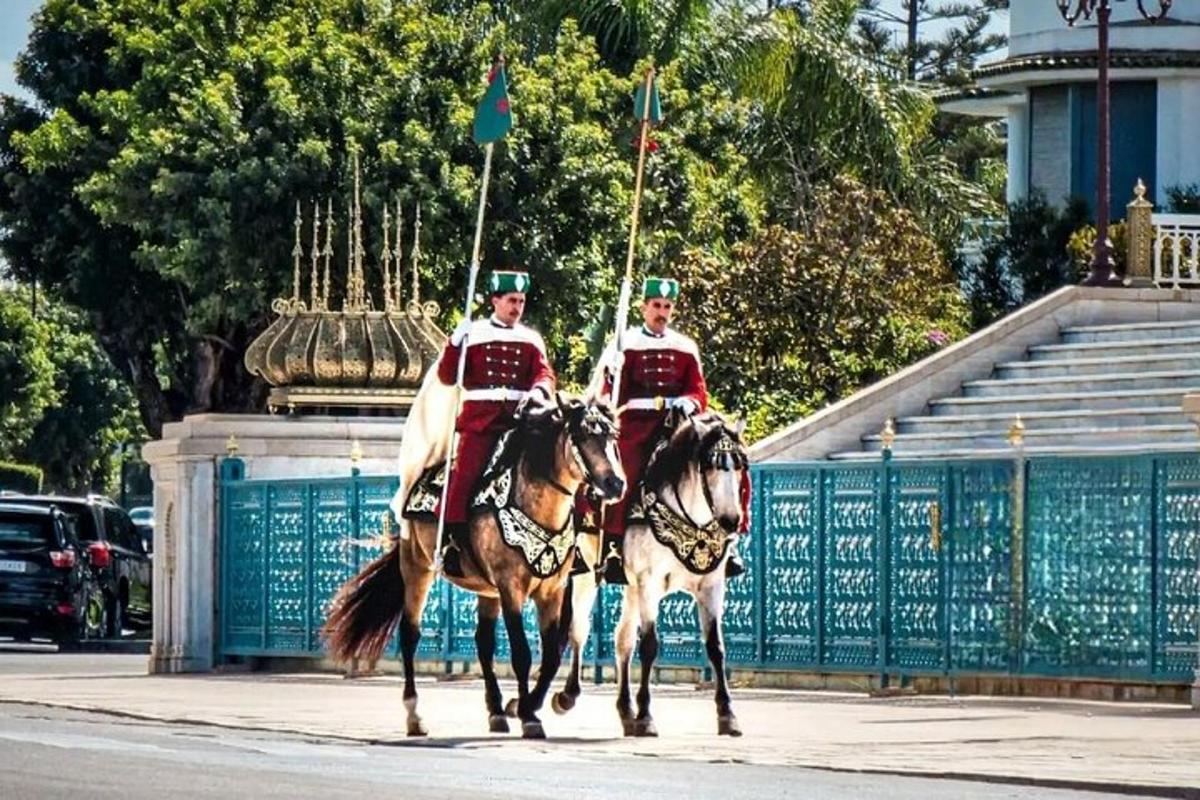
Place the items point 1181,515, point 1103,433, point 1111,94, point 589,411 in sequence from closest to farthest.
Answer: point 589,411 < point 1181,515 < point 1103,433 < point 1111,94

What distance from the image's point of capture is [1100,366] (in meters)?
33.4

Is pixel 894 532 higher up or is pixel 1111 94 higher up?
pixel 1111 94

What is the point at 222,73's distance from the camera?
50750 millimetres

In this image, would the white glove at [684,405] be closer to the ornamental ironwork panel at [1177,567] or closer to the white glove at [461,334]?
the white glove at [461,334]

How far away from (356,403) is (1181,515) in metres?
10.2

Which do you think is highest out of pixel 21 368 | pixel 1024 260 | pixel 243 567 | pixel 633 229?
pixel 1024 260

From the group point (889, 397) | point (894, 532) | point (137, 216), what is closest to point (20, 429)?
point (137, 216)

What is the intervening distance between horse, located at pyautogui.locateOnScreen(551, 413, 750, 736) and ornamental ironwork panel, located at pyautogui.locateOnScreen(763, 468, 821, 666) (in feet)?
18.9

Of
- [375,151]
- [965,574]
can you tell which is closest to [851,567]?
[965,574]

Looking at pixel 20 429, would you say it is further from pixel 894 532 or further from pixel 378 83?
pixel 894 532

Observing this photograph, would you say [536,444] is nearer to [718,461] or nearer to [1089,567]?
[718,461]

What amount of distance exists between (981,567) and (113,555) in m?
19.2

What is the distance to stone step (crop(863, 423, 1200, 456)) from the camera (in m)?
29.8

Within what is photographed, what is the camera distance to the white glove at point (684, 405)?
2130 centimetres
